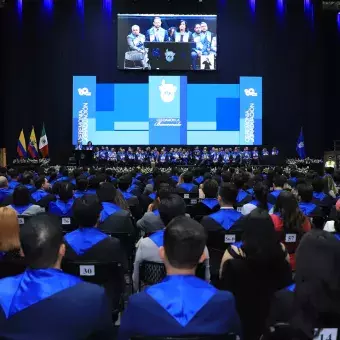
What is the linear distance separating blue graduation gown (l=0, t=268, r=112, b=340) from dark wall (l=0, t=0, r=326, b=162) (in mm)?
23015

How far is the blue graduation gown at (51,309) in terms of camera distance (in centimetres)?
224

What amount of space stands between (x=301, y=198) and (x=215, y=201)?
1.00m

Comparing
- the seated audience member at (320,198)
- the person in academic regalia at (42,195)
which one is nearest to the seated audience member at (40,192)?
the person in academic regalia at (42,195)

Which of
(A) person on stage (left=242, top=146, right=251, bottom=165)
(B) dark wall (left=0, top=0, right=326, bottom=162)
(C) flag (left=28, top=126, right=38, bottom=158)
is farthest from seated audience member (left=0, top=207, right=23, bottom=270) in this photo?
Answer: (B) dark wall (left=0, top=0, right=326, bottom=162)

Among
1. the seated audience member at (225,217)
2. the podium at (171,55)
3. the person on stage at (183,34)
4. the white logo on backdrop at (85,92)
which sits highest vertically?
the person on stage at (183,34)

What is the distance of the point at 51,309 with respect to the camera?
88.4 inches

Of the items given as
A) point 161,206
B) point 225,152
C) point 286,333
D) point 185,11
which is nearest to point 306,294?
point 286,333

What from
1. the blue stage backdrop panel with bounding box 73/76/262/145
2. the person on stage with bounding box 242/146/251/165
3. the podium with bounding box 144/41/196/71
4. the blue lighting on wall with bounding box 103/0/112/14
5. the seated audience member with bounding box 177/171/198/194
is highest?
the blue lighting on wall with bounding box 103/0/112/14

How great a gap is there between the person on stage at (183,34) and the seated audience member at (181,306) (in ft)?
76.0

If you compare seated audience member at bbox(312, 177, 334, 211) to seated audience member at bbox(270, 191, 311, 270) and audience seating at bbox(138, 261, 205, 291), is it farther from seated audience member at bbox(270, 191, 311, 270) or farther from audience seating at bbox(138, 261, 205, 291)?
audience seating at bbox(138, 261, 205, 291)

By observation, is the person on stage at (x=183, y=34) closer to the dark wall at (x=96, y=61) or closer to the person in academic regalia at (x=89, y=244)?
the dark wall at (x=96, y=61)

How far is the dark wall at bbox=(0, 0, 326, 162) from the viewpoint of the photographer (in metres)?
25.4

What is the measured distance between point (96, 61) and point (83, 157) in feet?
21.0

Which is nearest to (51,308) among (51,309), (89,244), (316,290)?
(51,309)
